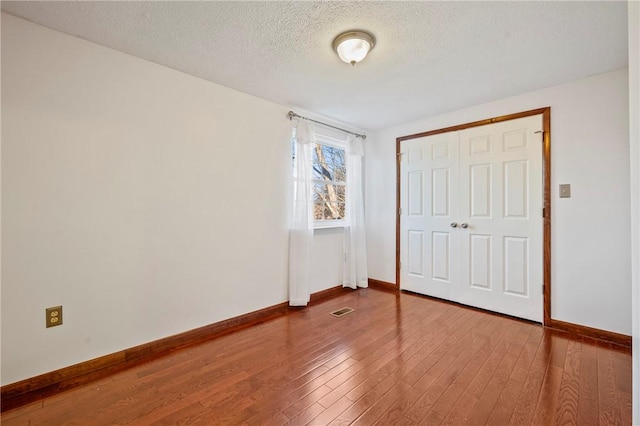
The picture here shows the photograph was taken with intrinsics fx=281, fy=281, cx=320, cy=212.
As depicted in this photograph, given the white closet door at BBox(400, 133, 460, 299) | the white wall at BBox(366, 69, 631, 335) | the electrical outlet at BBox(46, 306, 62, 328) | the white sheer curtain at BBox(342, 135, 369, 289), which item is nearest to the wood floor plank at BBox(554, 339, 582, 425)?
the white wall at BBox(366, 69, 631, 335)

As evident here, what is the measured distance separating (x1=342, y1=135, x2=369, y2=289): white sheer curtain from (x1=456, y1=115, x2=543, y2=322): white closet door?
1.22 m

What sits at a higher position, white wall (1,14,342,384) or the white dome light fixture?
the white dome light fixture

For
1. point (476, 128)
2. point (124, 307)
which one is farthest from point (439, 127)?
point (124, 307)

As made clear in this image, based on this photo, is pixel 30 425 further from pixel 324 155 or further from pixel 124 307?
pixel 324 155

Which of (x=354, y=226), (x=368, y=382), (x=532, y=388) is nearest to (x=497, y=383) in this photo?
(x=532, y=388)

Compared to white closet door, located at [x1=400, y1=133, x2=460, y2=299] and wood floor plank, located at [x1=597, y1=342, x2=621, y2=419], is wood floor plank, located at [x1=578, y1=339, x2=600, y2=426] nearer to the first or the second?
wood floor plank, located at [x1=597, y1=342, x2=621, y2=419]

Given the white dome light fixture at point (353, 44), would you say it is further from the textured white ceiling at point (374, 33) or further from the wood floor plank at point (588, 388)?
the wood floor plank at point (588, 388)

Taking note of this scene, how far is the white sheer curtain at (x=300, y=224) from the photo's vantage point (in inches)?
124

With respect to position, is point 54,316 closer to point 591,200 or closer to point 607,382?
point 607,382

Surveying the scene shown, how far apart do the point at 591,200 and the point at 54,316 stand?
13.8 ft

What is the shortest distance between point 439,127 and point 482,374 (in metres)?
2.64

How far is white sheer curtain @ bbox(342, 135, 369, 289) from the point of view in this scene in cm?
382

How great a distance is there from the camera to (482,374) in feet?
6.22

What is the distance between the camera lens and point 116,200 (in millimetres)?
2053
